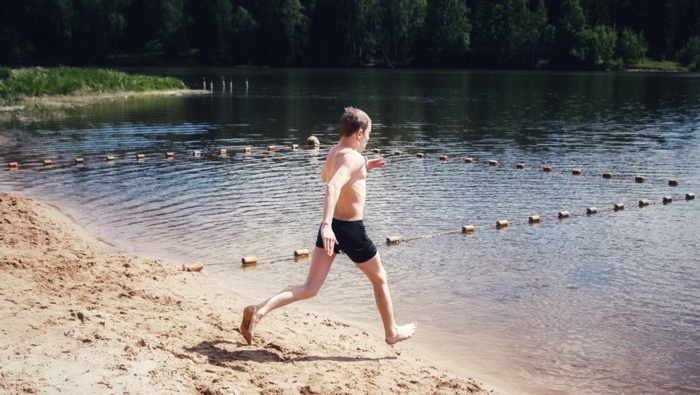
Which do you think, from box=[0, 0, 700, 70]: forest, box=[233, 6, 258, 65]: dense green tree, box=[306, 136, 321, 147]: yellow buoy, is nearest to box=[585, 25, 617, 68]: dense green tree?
box=[0, 0, 700, 70]: forest

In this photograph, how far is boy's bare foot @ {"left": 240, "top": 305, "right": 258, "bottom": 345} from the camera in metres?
7.61

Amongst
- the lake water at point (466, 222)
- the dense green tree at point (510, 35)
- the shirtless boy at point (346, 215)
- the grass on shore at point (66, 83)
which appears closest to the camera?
the shirtless boy at point (346, 215)

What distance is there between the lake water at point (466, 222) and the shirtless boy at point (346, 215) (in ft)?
5.35

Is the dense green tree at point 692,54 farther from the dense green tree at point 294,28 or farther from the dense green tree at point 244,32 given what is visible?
the dense green tree at point 244,32

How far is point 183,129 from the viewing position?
3503 cm


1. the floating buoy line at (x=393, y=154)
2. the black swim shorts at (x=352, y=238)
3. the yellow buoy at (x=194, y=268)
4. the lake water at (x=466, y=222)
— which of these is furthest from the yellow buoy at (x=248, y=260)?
the black swim shorts at (x=352, y=238)

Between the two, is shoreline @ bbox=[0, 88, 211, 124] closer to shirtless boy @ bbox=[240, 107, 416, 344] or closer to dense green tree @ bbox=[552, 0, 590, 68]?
shirtless boy @ bbox=[240, 107, 416, 344]

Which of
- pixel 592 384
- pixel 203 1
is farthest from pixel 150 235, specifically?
pixel 203 1

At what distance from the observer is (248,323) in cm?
766

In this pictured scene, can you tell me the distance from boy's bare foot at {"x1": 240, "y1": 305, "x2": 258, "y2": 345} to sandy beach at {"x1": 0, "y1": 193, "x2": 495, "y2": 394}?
0.58 ft

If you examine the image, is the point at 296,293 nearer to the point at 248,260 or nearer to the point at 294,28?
the point at 248,260

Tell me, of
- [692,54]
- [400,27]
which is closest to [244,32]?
[400,27]

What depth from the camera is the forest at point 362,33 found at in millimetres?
109938

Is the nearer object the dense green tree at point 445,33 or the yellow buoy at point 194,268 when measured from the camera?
the yellow buoy at point 194,268
